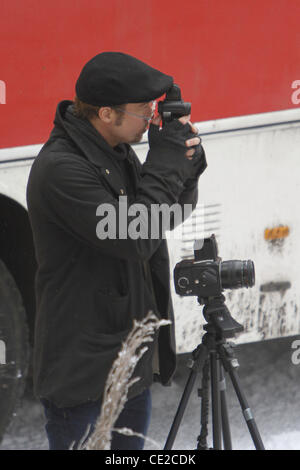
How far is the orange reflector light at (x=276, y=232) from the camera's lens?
318 cm

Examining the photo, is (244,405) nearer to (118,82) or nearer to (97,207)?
(97,207)

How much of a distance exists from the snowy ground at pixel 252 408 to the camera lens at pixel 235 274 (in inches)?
48.4

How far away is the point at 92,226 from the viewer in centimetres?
194

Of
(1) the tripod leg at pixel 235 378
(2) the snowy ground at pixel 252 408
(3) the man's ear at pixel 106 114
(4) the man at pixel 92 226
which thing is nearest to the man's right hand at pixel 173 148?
(4) the man at pixel 92 226

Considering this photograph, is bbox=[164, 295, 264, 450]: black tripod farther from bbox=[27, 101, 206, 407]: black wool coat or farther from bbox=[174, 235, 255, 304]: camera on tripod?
bbox=[27, 101, 206, 407]: black wool coat

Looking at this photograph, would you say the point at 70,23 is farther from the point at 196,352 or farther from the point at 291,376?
the point at 291,376

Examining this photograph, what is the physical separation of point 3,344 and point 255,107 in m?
1.44

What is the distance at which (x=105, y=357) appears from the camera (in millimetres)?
2092

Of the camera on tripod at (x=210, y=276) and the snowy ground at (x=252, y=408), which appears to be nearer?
the camera on tripod at (x=210, y=276)

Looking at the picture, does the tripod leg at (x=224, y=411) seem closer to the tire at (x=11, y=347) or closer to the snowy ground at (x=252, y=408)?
the snowy ground at (x=252, y=408)

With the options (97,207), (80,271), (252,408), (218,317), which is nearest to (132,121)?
(97,207)

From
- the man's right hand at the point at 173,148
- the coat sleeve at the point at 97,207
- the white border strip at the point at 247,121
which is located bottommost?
the coat sleeve at the point at 97,207

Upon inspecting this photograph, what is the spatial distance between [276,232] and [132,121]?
128cm
